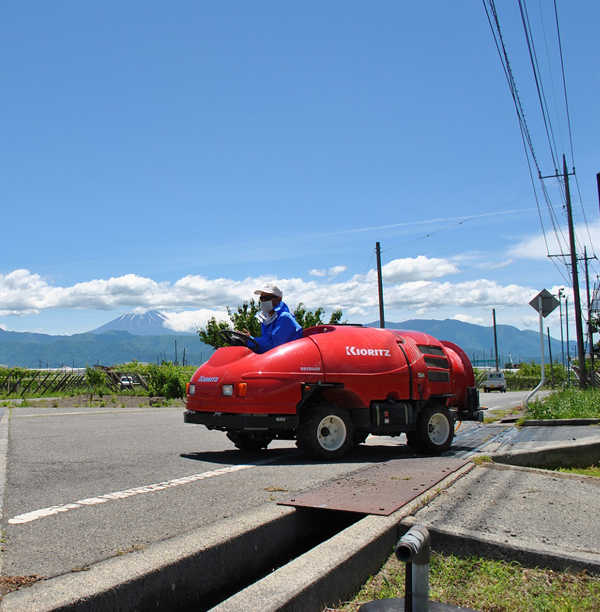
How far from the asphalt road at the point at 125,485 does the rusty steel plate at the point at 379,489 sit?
427mm

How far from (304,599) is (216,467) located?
4105 mm

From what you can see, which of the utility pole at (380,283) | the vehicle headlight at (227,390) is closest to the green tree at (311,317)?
the utility pole at (380,283)

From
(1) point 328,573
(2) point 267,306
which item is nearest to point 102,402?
(2) point 267,306

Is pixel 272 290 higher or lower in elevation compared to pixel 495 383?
higher

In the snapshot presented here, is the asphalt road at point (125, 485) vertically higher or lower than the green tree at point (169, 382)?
lower

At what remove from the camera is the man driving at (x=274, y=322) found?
804cm

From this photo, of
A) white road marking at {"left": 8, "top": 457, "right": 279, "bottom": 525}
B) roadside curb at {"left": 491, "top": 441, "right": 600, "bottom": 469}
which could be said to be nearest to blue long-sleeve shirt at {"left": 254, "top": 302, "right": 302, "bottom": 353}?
white road marking at {"left": 8, "top": 457, "right": 279, "bottom": 525}

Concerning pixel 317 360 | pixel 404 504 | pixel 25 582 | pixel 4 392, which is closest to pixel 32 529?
pixel 25 582

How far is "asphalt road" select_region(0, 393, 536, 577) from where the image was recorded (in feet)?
11.3

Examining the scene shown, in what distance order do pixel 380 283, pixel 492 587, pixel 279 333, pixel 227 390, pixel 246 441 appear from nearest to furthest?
1. pixel 492 587
2. pixel 227 390
3. pixel 279 333
4. pixel 246 441
5. pixel 380 283

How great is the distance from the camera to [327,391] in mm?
7883

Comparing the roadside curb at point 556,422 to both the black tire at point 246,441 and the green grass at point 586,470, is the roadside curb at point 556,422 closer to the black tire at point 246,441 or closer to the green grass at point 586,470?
the green grass at point 586,470

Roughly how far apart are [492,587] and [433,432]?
5634mm

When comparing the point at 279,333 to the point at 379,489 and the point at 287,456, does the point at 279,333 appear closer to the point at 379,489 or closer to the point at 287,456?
the point at 287,456
